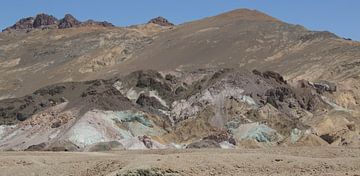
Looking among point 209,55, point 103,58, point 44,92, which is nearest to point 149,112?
point 44,92

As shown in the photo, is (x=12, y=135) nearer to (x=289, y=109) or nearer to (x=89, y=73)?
(x=289, y=109)

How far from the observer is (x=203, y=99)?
204ft

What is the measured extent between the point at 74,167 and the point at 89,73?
90.4m

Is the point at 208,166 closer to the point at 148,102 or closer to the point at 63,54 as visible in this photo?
the point at 148,102

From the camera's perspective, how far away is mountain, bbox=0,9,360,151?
5303cm

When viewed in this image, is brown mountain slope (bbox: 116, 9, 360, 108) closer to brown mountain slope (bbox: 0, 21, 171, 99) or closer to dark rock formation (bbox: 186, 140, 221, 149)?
brown mountain slope (bbox: 0, 21, 171, 99)

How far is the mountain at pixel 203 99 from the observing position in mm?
53031

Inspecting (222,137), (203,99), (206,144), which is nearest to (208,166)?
(206,144)

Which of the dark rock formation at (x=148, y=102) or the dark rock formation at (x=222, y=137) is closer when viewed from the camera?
the dark rock formation at (x=222, y=137)

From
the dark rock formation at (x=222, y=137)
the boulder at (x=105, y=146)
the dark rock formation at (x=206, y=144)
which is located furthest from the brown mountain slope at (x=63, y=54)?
the dark rock formation at (x=206, y=144)

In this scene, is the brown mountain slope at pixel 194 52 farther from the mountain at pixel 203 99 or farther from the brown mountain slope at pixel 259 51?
the mountain at pixel 203 99

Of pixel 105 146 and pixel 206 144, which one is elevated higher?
pixel 206 144

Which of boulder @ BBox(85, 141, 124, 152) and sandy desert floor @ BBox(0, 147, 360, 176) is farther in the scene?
boulder @ BBox(85, 141, 124, 152)

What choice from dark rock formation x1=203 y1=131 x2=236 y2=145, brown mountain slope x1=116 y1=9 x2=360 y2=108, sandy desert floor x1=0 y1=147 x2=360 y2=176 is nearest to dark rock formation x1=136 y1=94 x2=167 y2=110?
dark rock formation x1=203 y1=131 x2=236 y2=145
